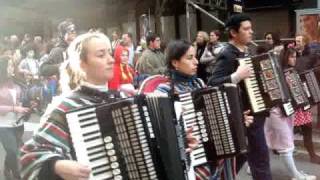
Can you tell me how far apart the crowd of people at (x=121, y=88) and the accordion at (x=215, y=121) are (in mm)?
105

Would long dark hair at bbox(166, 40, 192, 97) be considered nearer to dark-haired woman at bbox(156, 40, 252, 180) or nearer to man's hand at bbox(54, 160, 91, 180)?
dark-haired woman at bbox(156, 40, 252, 180)

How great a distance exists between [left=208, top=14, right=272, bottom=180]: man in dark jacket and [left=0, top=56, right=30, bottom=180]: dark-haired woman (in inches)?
93.1

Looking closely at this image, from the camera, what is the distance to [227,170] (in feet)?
14.9

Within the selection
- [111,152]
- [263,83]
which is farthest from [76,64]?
[263,83]

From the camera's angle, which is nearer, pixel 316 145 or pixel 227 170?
pixel 227 170

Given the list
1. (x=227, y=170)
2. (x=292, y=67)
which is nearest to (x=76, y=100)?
(x=227, y=170)

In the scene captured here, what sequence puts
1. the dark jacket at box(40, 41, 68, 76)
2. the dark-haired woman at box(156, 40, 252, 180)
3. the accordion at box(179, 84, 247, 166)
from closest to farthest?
the accordion at box(179, 84, 247, 166)
the dark-haired woman at box(156, 40, 252, 180)
the dark jacket at box(40, 41, 68, 76)

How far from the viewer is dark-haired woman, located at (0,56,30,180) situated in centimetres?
637

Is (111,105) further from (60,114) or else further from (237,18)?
(237,18)

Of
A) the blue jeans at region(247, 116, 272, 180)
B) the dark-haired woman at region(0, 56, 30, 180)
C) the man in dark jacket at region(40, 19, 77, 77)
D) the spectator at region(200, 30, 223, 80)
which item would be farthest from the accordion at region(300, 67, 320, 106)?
the spectator at region(200, 30, 223, 80)

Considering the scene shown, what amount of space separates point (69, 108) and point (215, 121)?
4.81 ft

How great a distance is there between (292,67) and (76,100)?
4119 millimetres

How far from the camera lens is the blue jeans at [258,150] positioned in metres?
5.26

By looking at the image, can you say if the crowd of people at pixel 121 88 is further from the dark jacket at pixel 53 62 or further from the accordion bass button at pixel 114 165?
the accordion bass button at pixel 114 165
